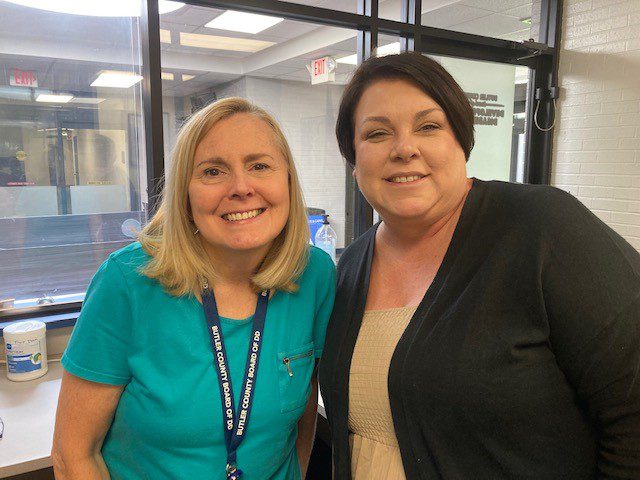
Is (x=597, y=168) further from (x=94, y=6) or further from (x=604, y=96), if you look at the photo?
(x=94, y=6)

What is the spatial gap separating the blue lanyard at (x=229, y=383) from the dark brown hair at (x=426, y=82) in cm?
62

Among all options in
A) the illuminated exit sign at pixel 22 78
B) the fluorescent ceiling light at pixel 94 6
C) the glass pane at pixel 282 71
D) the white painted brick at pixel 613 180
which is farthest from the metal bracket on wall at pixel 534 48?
the illuminated exit sign at pixel 22 78

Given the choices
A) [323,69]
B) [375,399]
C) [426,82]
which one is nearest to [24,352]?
[375,399]

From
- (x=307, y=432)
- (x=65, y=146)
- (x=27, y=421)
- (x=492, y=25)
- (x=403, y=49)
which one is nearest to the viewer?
(x=307, y=432)

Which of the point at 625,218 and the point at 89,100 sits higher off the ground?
the point at 89,100

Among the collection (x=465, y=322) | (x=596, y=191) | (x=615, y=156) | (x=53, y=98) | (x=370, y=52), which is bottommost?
(x=465, y=322)

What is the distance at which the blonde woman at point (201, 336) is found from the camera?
1.06 metres

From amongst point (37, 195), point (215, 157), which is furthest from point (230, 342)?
point (37, 195)

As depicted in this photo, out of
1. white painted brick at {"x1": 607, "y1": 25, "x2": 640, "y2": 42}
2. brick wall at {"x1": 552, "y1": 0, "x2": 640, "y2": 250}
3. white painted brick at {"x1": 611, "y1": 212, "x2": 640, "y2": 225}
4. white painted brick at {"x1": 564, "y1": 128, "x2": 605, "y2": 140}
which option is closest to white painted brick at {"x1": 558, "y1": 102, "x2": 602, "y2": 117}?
brick wall at {"x1": 552, "y1": 0, "x2": 640, "y2": 250}

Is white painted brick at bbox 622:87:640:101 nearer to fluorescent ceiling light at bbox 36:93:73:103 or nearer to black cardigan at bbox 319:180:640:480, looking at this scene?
black cardigan at bbox 319:180:640:480

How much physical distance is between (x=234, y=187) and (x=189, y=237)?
173mm

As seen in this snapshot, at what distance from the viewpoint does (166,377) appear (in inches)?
42.1

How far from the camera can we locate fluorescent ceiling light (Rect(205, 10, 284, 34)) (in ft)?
13.6

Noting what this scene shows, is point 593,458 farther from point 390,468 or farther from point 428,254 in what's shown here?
point 428,254
